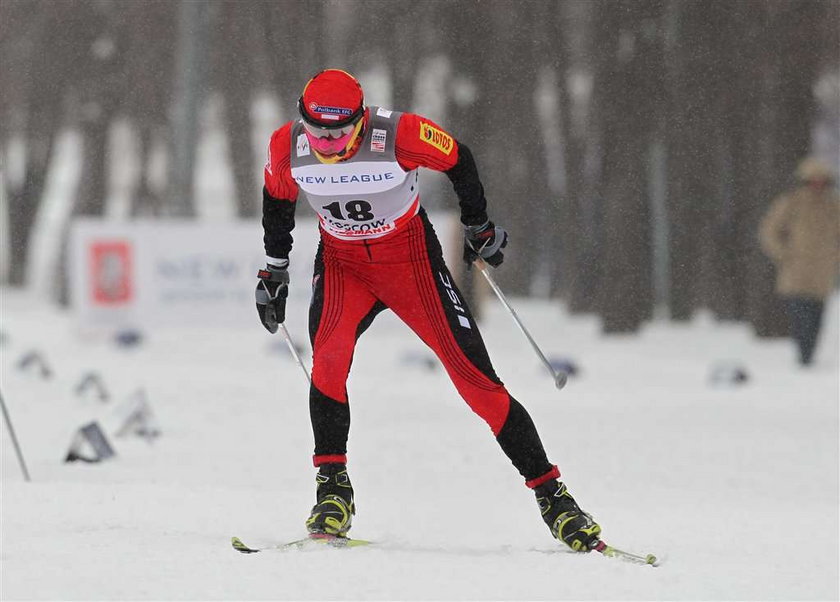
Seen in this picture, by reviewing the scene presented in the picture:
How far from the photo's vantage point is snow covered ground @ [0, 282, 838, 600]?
3984 mm

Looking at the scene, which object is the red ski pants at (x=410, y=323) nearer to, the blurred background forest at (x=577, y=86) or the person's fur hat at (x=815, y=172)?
the blurred background forest at (x=577, y=86)

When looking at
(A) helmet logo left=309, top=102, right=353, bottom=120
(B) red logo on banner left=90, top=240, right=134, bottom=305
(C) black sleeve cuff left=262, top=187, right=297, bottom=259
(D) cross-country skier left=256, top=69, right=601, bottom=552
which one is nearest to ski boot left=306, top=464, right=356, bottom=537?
(D) cross-country skier left=256, top=69, right=601, bottom=552

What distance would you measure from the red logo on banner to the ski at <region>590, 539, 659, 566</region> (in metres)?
10.6

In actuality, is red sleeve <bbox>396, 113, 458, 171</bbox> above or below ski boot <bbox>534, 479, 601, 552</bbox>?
above

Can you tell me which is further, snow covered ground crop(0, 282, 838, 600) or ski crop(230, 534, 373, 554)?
ski crop(230, 534, 373, 554)

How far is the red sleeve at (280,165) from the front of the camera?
4.64 meters

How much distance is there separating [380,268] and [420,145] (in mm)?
492

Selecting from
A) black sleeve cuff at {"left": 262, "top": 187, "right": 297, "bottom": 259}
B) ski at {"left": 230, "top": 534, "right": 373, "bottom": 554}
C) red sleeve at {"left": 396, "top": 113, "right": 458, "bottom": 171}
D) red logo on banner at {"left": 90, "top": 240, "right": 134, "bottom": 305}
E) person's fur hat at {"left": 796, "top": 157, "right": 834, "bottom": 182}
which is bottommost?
ski at {"left": 230, "top": 534, "right": 373, "bottom": 554}

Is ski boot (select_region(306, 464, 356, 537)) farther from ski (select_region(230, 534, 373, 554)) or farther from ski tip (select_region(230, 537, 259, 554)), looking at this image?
ski tip (select_region(230, 537, 259, 554))

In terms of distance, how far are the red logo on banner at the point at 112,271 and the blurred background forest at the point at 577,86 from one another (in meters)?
1.40

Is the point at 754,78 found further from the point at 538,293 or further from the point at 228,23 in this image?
the point at 538,293

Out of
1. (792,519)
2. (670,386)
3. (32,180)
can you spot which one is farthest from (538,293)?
(792,519)

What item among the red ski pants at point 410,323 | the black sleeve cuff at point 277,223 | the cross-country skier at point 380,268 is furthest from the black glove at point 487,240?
the black sleeve cuff at point 277,223

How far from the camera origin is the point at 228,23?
645 inches
